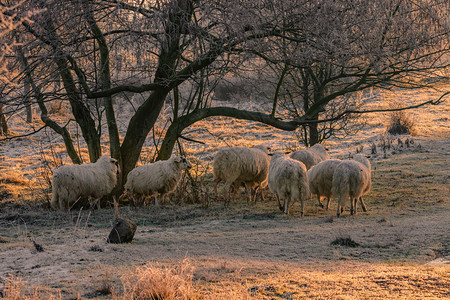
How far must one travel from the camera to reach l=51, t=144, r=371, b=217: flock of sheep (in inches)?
380

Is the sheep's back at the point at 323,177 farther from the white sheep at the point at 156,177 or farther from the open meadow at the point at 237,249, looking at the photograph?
the white sheep at the point at 156,177

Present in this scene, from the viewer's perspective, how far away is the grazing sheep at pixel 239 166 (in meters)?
11.8

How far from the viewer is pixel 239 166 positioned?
11.8m

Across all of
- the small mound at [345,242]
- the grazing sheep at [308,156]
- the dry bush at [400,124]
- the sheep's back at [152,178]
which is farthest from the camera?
the dry bush at [400,124]

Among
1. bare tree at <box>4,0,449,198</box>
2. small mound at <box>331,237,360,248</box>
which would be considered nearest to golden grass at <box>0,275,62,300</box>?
bare tree at <box>4,0,449,198</box>

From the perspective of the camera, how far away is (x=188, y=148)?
63.9 feet

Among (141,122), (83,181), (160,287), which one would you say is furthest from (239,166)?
(160,287)

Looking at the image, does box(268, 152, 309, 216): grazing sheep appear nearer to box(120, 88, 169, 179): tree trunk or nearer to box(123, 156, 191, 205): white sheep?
box(123, 156, 191, 205): white sheep

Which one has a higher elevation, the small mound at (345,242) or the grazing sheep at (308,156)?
the grazing sheep at (308,156)

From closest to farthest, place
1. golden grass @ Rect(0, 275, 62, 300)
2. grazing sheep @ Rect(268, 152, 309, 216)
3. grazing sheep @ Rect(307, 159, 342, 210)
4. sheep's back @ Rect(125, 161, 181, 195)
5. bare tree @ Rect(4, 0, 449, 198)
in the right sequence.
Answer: golden grass @ Rect(0, 275, 62, 300) < bare tree @ Rect(4, 0, 449, 198) < grazing sheep @ Rect(268, 152, 309, 216) < grazing sheep @ Rect(307, 159, 342, 210) < sheep's back @ Rect(125, 161, 181, 195)

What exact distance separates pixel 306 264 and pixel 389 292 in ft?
4.38

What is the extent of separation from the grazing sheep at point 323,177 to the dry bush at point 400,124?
413 inches

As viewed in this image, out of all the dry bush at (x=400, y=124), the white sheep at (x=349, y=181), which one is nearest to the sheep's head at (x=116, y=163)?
the white sheep at (x=349, y=181)

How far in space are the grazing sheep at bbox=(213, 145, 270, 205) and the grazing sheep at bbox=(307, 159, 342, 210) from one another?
1.65 meters
